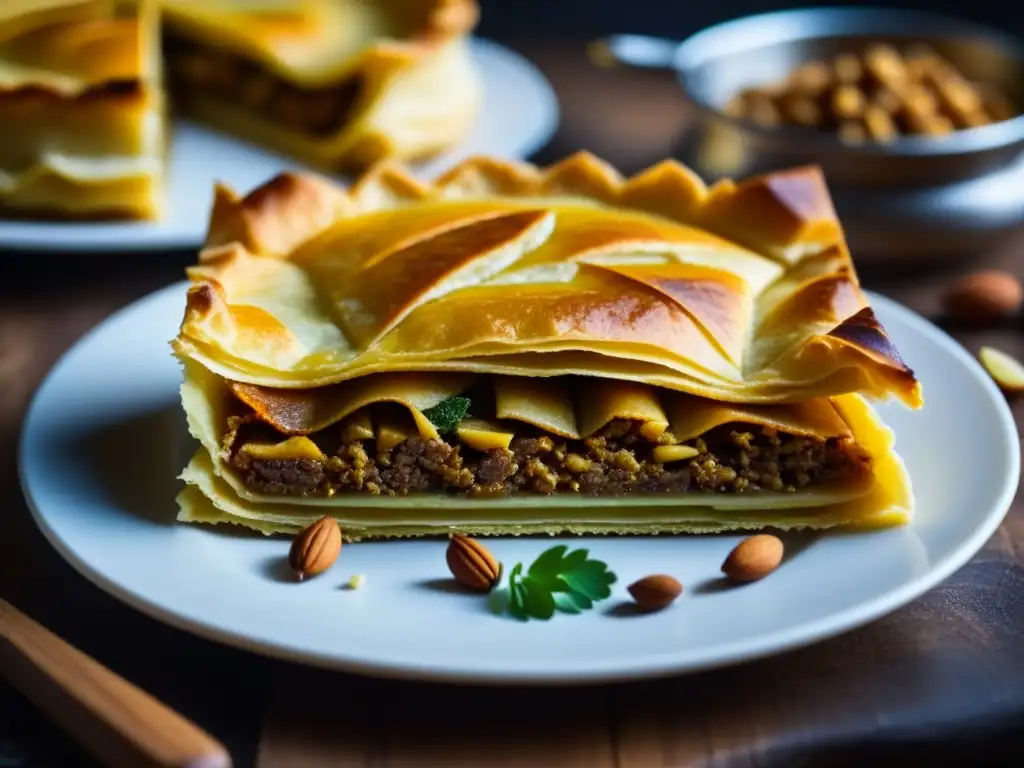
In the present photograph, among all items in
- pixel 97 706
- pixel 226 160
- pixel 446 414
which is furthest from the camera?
pixel 226 160

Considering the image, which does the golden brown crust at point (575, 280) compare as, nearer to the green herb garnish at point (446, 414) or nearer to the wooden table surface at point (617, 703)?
the green herb garnish at point (446, 414)

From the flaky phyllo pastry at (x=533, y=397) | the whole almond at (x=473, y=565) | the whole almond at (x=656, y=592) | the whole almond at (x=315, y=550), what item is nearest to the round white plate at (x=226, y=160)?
the flaky phyllo pastry at (x=533, y=397)

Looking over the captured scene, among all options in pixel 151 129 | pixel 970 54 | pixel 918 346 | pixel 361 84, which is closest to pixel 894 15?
pixel 970 54

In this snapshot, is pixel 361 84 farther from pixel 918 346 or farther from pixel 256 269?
pixel 918 346

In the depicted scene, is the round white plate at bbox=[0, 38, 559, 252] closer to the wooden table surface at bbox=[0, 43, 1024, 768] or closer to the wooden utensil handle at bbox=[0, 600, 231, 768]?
the wooden table surface at bbox=[0, 43, 1024, 768]

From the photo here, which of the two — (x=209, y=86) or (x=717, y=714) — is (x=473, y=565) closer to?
(x=717, y=714)

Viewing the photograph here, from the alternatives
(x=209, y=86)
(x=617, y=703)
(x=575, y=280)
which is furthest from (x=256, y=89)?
(x=617, y=703)
